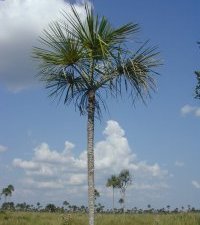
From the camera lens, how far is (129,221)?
28.4 meters

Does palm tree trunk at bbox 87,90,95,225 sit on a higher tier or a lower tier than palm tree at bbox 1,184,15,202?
→ lower

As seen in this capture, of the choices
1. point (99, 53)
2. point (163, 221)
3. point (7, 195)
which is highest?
point (7, 195)

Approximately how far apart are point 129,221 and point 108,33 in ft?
66.7

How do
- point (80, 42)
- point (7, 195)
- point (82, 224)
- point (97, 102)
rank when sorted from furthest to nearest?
1. point (7, 195)
2. point (82, 224)
3. point (97, 102)
4. point (80, 42)

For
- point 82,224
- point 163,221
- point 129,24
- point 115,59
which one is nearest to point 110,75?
point 115,59

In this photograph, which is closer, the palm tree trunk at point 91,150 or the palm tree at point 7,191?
the palm tree trunk at point 91,150

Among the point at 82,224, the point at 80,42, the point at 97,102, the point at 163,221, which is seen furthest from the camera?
the point at 82,224

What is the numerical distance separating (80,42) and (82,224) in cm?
2016

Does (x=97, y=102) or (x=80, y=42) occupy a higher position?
(x=80, y=42)

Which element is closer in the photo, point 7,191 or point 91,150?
point 91,150

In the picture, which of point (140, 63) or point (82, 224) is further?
point (82, 224)

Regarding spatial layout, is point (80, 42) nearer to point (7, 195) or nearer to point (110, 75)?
point (110, 75)

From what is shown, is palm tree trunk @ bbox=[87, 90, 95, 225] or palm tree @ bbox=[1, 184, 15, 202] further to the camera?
palm tree @ bbox=[1, 184, 15, 202]

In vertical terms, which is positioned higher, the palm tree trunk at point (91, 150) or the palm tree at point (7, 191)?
the palm tree at point (7, 191)
